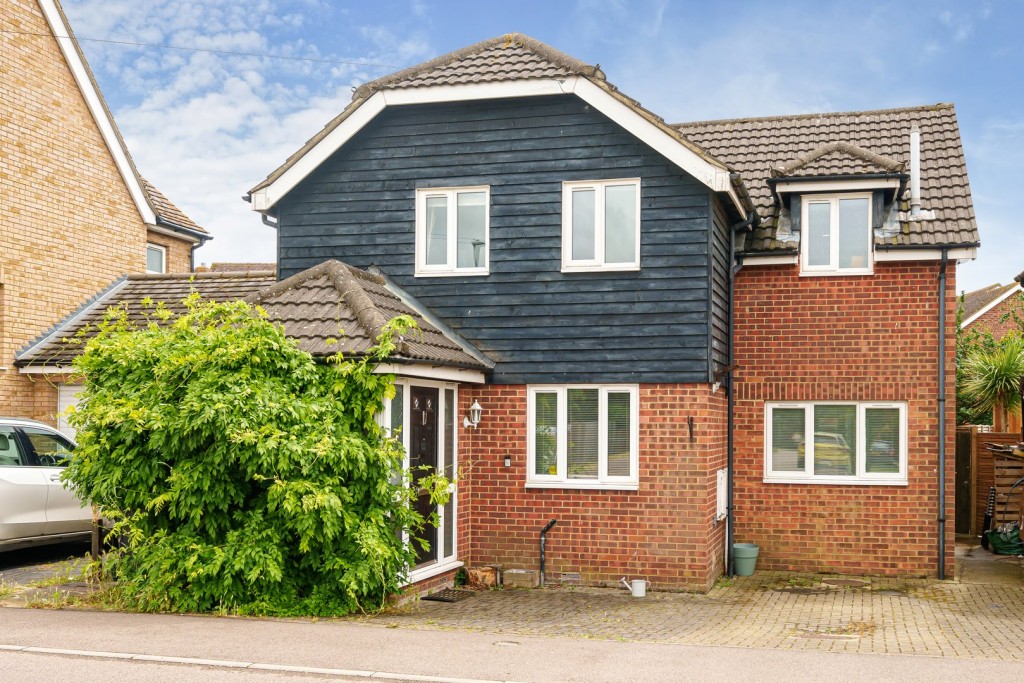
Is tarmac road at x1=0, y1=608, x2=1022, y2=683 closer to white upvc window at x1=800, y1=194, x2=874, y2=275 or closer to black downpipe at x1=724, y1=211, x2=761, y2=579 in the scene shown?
black downpipe at x1=724, y1=211, x2=761, y2=579

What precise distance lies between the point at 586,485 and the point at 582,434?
2.00 ft

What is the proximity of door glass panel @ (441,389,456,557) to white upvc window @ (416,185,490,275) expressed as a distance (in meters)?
1.65

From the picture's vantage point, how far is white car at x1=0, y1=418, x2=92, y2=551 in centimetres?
1265

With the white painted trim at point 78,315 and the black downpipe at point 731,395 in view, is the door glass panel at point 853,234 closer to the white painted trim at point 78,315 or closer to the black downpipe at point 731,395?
the black downpipe at point 731,395

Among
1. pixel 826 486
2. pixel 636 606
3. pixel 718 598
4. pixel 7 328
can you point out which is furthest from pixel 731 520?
pixel 7 328

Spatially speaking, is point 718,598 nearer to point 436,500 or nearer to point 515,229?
point 436,500

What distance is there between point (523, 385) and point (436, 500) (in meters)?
2.58

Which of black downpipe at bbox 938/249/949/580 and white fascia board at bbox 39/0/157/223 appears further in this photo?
white fascia board at bbox 39/0/157/223

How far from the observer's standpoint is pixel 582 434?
12844mm

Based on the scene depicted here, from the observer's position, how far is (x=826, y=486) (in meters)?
14.2

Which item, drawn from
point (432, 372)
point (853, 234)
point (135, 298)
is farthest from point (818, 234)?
point (135, 298)

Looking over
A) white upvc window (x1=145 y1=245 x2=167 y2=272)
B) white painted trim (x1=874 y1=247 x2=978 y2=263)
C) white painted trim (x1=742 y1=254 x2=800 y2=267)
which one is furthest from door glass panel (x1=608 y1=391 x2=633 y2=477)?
white upvc window (x1=145 y1=245 x2=167 y2=272)

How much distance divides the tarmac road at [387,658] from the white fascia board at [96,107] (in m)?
11.4

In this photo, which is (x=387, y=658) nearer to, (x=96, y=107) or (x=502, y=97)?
(x=502, y=97)
